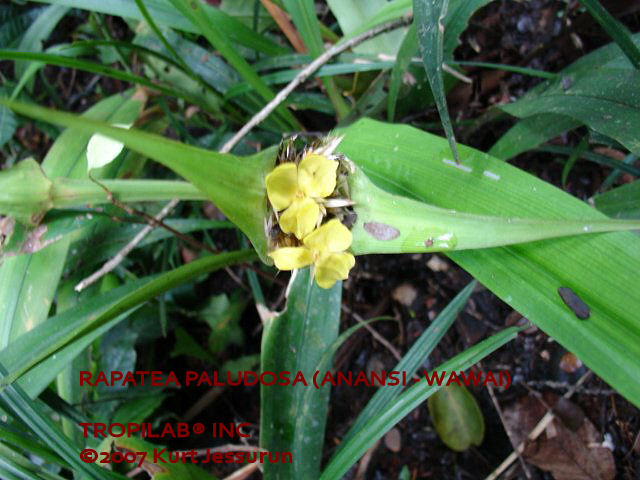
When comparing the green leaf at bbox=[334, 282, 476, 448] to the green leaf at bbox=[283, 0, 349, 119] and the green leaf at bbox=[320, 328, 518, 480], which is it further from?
the green leaf at bbox=[283, 0, 349, 119]

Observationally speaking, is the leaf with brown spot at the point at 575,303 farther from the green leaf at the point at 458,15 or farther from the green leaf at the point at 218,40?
the green leaf at the point at 218,40

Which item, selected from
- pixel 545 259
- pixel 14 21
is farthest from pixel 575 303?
pixel 14 21

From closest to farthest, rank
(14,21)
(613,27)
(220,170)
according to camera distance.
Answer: (220,170), (613,27), (14,21)

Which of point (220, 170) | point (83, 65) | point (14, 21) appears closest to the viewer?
point (220, 170)

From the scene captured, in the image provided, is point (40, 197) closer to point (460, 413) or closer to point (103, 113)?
point (103, 113)

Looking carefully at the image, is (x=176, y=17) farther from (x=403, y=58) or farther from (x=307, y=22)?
(x=403, y=58)

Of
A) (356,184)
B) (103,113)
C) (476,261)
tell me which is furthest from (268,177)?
(103,113)

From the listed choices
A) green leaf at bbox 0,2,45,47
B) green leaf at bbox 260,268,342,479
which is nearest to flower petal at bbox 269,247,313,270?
green leaf at bbox 260,268,342,479
